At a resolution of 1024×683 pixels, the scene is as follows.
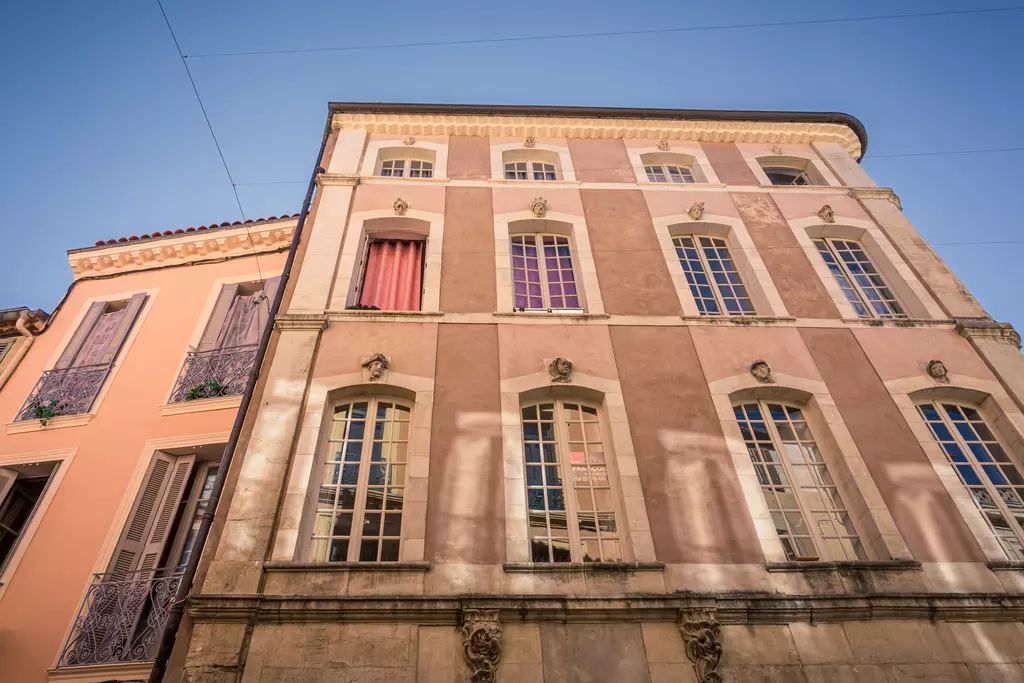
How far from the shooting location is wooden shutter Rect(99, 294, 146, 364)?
450 inches

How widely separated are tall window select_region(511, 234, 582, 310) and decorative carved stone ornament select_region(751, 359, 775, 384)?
109 inches

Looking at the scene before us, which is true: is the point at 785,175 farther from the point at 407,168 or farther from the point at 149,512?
the point at 149,512

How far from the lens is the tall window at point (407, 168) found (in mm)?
13039

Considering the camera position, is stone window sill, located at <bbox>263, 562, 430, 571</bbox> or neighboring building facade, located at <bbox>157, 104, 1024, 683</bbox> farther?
stone window sill, located at <bbox>263, 562, 430, 571</bbox>

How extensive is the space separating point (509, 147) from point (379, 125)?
277 centimetres

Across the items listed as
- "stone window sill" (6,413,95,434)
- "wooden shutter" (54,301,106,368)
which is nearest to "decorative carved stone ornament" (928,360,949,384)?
"stone window sill" (6,413,95,434)

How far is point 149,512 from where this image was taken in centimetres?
930

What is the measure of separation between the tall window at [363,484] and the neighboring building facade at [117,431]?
2.57 metres

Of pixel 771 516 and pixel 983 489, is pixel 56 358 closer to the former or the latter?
pixel 771 516

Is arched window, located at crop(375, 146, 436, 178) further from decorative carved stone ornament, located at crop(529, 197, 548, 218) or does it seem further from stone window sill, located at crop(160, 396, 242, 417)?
stone window sill, located at crop(160, 396, 242, 417)

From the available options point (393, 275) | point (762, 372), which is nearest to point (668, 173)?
point (762, 372)

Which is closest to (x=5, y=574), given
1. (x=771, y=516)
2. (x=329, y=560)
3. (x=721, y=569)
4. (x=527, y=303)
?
(x=329, y=560)

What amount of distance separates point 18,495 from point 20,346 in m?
3.23

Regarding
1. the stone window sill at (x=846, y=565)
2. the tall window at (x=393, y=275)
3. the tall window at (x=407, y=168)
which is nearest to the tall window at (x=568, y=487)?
the stone window sill at (x=846, y=565)
